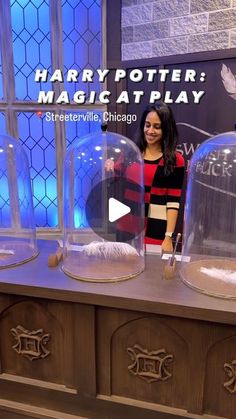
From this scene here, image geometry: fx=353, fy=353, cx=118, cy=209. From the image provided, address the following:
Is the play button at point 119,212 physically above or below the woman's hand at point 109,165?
below

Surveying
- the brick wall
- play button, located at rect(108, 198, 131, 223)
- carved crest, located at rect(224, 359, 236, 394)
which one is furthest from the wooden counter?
the brick wall

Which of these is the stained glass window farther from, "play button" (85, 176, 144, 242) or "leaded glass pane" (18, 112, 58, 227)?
"play button" (85, 176, 144, 242)

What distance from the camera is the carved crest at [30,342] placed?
89 cm

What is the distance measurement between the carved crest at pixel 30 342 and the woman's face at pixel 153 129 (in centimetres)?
93

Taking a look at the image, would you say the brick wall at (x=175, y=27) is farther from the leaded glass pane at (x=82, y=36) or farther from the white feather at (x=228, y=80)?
the leaded glass pane at (x=82, y=36)

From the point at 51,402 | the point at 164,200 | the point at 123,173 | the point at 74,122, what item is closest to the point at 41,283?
the point at 51,402

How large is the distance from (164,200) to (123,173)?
1.28 feet

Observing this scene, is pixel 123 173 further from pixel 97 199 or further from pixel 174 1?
pixel 174 1

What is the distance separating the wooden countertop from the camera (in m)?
0.75

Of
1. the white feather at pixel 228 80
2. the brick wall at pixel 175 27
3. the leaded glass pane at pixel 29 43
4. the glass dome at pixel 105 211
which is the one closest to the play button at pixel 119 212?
the glass dome at pixel 105 211

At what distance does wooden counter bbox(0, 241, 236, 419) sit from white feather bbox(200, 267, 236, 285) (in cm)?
9

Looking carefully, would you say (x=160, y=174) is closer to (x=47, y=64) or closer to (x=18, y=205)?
(x=18, y=205)

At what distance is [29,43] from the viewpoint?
2.54 metres

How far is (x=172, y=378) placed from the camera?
818 millimetres
